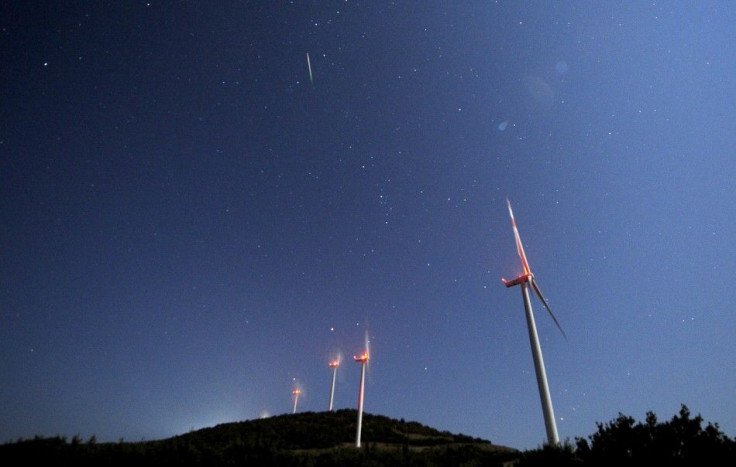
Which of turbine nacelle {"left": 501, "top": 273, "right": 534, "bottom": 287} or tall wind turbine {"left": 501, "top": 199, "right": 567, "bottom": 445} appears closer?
tall wind turbine {"left": 501, "top": 199, "right": 567, "bottom": 445}

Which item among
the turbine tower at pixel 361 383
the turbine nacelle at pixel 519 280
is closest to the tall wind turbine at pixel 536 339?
the turbine nacelle at pixel 519 280

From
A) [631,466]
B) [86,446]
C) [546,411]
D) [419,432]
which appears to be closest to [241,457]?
[86,446]

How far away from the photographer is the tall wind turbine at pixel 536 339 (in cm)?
2141

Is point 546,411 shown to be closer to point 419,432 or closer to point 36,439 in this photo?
point 36,439

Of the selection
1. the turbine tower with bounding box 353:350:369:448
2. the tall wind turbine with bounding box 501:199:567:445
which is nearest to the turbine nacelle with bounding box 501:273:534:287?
the tall wind turbine with bounding box 501:199:567:445

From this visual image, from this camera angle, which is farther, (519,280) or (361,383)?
(361,383)

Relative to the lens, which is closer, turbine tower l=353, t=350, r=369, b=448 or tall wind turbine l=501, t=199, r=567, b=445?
tall wind turbine l=501, t=199, r=567, b=445

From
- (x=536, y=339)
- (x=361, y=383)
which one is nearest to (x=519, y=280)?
(x=536, y=339)

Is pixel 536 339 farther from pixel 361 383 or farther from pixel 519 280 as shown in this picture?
pixel 361 383

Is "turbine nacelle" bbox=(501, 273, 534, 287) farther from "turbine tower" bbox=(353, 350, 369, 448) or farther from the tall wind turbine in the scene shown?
"turbine tower" bbox=(353, 350, 369, 448)

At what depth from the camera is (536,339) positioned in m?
25.4

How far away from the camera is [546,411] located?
2178 centimetres

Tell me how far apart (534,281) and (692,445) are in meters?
18.7

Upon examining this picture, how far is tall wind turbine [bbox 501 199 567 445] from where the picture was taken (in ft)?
70.2
